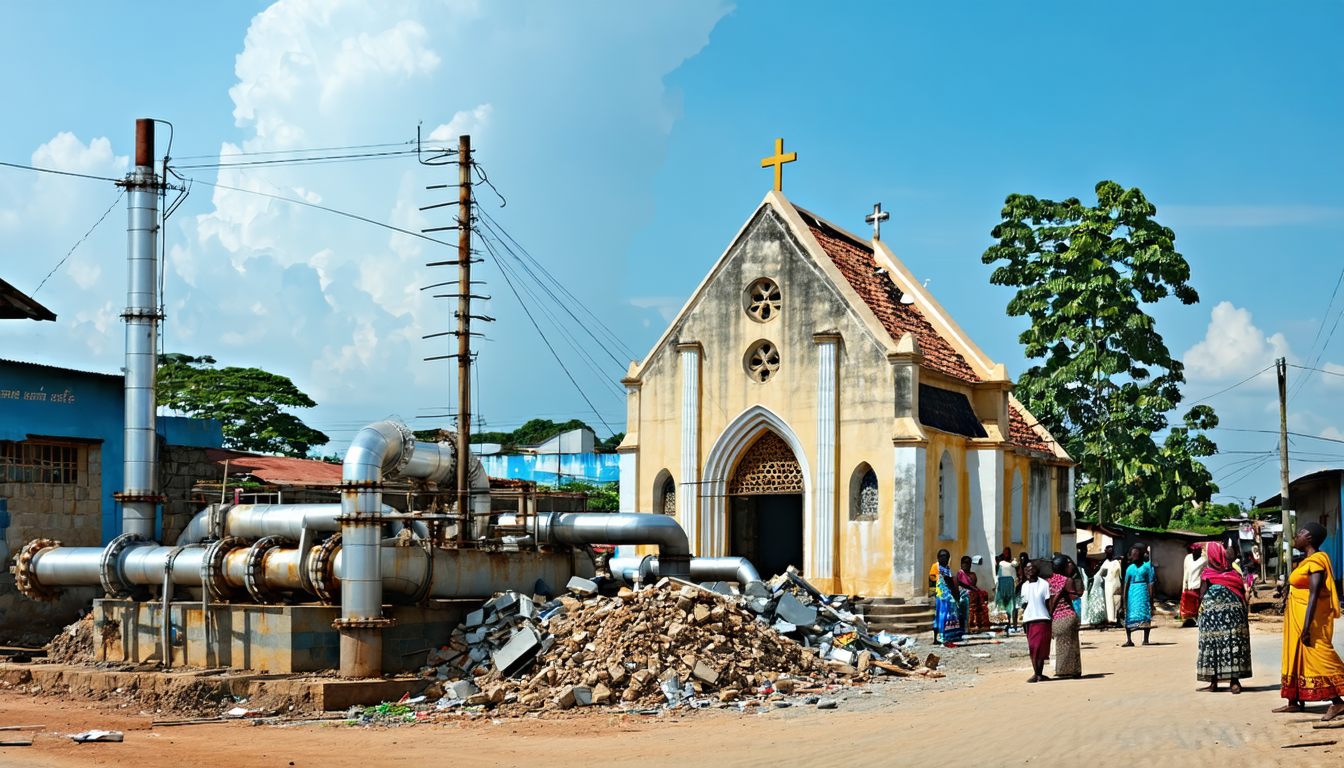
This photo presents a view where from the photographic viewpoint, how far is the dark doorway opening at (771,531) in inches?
1188

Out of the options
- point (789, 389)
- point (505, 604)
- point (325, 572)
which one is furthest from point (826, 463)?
point (325, 572)

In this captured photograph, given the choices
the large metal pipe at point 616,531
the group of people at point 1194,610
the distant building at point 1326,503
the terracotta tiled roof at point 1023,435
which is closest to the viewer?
the group of people at point 1194,610

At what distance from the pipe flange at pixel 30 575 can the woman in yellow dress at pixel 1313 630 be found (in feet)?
67.8

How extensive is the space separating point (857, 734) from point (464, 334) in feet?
38.0

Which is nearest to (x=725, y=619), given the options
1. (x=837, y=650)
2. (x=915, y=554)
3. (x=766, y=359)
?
(x=837, y=650)

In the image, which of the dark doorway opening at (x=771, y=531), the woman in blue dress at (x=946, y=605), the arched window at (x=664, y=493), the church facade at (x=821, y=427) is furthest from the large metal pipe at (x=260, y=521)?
the dark doorway opening at (x=771, y=531)

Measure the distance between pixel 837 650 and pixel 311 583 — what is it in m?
7.87

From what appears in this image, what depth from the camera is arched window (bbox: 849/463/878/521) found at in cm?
2656

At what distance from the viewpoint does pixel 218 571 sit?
20047 millimetres

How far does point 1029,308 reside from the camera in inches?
1444

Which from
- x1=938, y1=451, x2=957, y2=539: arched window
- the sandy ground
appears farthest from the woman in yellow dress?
x1=938, y1=451, x2=957, y2=539: arched window

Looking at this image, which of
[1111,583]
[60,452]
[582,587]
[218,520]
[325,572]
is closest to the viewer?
A: [325,572]

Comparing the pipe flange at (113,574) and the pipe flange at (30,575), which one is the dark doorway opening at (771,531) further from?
the pipe flange at (30,575)

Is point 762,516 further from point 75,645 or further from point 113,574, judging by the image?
point 75,645
